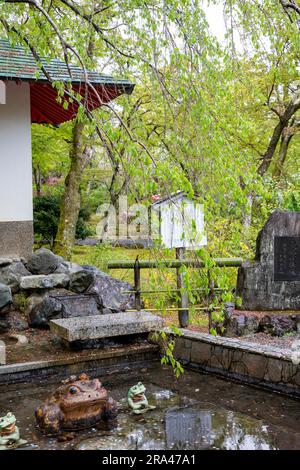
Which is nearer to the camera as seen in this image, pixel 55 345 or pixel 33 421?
pixel 33 421

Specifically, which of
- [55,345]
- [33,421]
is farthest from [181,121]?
[55,345]

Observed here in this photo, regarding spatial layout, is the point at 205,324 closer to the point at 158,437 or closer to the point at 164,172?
the point at 158,437

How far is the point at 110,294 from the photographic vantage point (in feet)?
27.7

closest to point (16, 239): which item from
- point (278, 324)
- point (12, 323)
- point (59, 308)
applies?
point (12, 323)

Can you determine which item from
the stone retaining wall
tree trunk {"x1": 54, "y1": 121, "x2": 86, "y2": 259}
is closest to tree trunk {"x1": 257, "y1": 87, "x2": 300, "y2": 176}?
tree trunk {"x1": 54, "y1": 121, "x2": 86, "y2": 259}

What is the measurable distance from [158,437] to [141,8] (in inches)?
155

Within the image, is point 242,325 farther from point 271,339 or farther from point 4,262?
point 4,262

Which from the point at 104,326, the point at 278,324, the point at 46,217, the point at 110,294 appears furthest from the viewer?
the point at 46,217

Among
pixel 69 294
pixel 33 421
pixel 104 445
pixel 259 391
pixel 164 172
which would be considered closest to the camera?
pixel 164 172

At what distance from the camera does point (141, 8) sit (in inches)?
186

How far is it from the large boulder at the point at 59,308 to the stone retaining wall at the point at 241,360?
2077mm

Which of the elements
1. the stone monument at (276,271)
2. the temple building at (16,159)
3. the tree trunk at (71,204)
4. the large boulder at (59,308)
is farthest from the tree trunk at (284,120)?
the large boulder at (59,308)

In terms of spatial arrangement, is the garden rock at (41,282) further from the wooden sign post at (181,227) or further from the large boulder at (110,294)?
the wooden sign post at (181,227)

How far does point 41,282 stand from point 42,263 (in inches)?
19.9
